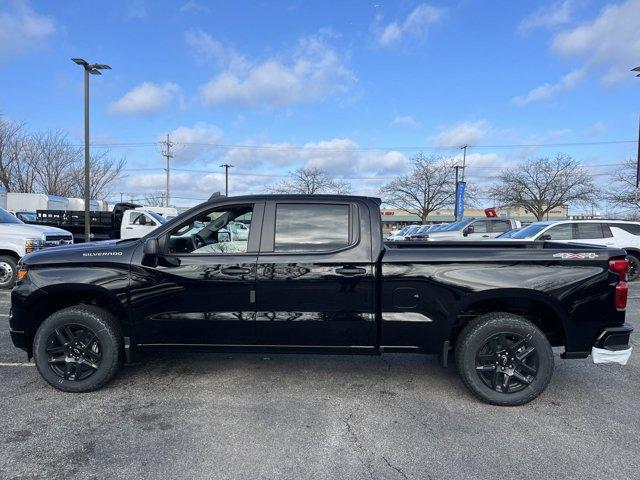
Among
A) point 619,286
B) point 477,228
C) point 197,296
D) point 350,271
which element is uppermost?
point 477,228

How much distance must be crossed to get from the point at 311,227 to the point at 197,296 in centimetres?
115

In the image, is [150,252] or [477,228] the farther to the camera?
[477,228]

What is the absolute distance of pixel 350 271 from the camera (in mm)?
3994

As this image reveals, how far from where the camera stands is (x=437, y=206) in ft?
160

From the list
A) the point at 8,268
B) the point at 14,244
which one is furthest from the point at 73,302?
the point at 8,268

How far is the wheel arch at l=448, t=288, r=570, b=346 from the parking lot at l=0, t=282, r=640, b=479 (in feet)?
1.99

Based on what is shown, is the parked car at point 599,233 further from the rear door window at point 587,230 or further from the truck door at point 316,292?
the truck door at point 316,292

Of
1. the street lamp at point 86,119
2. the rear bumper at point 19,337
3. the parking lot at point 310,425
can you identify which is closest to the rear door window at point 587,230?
the parking lot at point 310,425

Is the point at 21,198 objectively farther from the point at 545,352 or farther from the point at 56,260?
the point at 545,352

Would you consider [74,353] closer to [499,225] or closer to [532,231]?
[532,231]

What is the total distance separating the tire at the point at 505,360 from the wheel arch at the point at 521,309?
148 millimetres

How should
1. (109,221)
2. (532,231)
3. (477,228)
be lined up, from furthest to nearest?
(109,221) → (477,228) → (532,231)

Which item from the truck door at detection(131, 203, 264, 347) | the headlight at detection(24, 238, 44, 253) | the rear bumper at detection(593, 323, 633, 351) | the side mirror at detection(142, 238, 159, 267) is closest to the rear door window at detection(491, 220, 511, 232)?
the rear bumper at detection(593, 323, 633, 351)

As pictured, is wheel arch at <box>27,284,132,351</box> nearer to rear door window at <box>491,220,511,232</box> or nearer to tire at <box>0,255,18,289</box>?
tire at <box>0,255,18,289</box>
